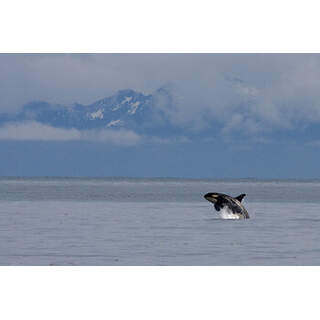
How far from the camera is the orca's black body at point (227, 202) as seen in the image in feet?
143

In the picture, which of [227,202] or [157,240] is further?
[227,202]

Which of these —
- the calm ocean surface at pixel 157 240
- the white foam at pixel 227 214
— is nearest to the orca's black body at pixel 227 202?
the white foam at pixel 227 214

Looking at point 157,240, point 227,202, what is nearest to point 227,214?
point 227,202

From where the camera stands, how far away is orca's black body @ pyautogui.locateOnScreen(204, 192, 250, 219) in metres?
43.6

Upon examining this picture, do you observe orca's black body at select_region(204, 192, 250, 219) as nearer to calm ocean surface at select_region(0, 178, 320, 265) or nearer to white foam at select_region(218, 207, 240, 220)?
white foam at select_region(218, 207, 240, 220)

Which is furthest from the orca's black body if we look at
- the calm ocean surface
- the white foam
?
the calm ocean surface

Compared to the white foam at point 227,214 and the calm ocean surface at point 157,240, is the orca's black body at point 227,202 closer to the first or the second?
the white foam at point 227,214

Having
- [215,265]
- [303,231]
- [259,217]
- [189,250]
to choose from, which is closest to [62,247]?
[189,250]

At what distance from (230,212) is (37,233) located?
38.1 feet

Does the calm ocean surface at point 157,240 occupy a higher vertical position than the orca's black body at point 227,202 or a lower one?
lower

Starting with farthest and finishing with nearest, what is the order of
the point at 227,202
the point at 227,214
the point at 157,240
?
1. the point at 227,214
2. the point at 227,202
3. the point at 157,240

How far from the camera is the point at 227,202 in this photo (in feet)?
146

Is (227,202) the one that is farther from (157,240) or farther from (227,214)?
(157,240)
